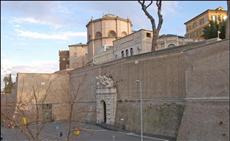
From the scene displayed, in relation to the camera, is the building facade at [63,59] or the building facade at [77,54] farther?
the building facade at [63,59]

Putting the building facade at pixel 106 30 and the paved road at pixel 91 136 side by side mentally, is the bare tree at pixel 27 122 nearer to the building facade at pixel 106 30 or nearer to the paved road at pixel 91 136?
the paved road at pixel 91 136

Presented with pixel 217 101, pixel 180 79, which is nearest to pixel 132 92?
pixel 180 79

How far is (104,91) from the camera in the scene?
3903 cm

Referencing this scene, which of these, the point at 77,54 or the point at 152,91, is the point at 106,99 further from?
the point at 77,54

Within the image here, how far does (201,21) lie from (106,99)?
1246 inches

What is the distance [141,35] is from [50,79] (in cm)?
1448

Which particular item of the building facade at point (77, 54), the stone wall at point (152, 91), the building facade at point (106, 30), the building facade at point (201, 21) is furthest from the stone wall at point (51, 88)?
the building facade at point (201, 21)

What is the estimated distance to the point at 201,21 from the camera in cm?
6438

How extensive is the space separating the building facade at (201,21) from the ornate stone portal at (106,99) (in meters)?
25.6

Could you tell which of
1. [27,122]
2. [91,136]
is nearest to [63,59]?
[91,136]

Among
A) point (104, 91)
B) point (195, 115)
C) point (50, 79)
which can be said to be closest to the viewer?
point (195, 115)

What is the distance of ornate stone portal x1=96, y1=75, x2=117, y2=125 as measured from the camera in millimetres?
37825

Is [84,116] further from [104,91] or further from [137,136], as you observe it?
[137,136]

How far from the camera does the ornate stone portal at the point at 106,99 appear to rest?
37825 mm
